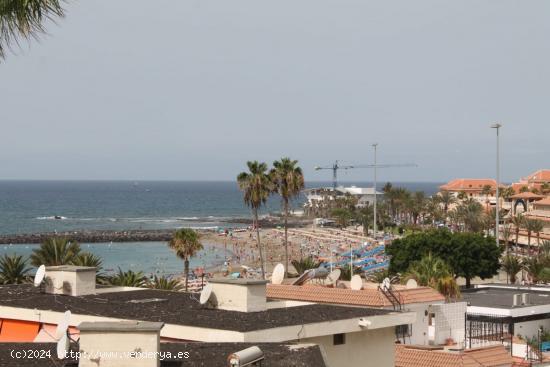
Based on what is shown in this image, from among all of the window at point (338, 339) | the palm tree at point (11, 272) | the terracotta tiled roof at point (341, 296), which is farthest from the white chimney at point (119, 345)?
the palm tree at point (11, 272)

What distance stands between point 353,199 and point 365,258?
318 ft

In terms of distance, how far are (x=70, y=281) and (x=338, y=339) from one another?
293 inches

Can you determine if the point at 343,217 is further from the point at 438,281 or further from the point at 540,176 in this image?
the point at 438,281

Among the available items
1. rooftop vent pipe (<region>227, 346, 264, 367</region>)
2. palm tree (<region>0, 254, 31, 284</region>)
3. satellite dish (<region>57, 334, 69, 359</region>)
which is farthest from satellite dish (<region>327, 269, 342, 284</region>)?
rooftop vent pipe (<region>227, 346, 264, 367</region>)

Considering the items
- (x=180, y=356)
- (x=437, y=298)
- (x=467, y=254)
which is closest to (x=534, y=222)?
(x=467, y=254)

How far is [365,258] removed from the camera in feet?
330

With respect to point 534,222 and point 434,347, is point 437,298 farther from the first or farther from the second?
point 534,222

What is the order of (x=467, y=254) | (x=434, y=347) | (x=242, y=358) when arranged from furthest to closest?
1. (x=467, y=254)
2. (x=434, y=347)
3. (x=242, y=358)

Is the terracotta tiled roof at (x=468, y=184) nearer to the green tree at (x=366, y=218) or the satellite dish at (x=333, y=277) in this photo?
the green tree at (x=366, y=218)

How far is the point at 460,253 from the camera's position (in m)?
64.9

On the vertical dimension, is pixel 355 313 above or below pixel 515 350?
above

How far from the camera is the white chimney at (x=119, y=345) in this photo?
11.2 metres

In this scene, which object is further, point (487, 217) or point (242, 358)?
point (487, 217)

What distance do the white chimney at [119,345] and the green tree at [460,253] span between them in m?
54.1
